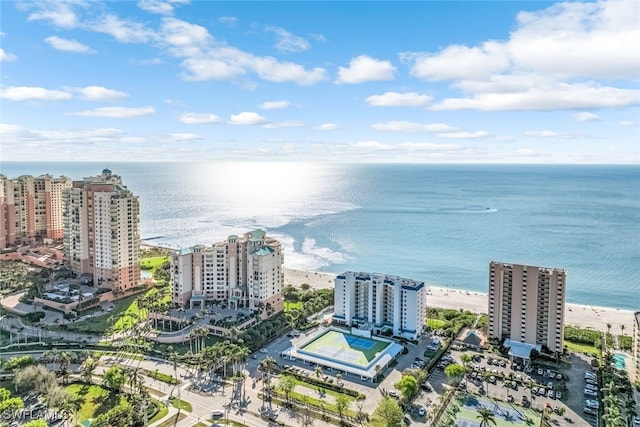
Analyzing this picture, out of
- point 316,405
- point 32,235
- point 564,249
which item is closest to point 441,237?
point 564,249

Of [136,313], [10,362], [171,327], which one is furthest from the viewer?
[136,313]

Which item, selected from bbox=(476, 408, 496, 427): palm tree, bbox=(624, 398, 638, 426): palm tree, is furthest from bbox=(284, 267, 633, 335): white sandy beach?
bbox=(476, 408, 496, 427): palm tree

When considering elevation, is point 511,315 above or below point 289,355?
above

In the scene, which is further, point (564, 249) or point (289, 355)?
point (564, 249)

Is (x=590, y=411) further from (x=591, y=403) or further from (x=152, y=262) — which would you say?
(x=152, y=262)

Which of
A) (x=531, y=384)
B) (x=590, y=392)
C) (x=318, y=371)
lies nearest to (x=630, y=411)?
(x=590, y=392)

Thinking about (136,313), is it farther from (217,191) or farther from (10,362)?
(217,191)
